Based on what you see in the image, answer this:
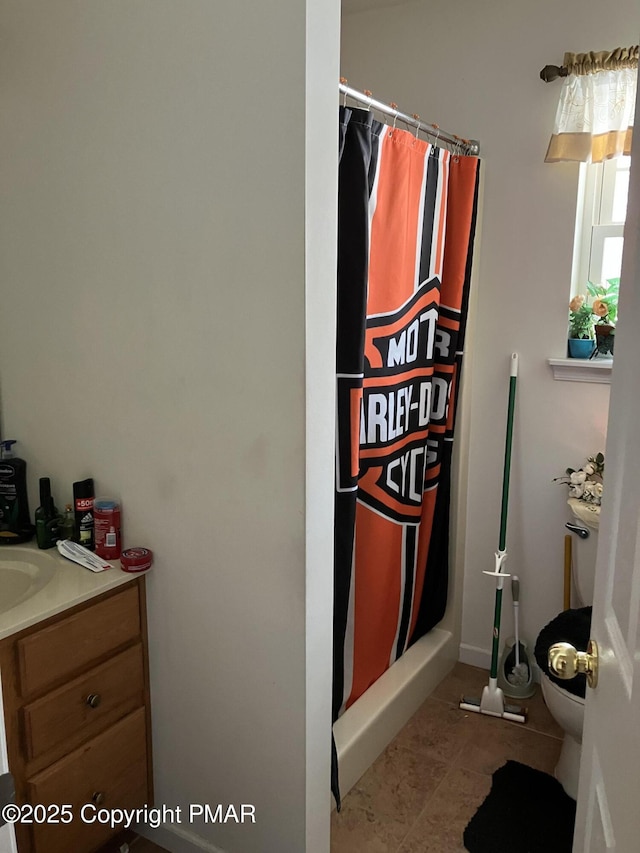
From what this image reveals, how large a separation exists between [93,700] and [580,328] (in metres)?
1.85

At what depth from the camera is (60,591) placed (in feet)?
4.93

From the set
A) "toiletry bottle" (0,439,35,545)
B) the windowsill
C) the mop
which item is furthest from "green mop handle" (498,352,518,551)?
"toiletry bottle" (0,439,35,545)

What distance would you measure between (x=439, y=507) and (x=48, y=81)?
5.69 feet

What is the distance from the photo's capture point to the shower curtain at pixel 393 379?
1688 mm

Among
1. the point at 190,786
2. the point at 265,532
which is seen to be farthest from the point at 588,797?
the point at 190,786

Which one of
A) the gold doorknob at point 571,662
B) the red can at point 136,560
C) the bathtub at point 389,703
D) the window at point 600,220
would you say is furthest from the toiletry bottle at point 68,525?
the window at point 600,220

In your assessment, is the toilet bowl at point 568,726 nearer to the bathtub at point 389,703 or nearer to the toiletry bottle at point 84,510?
the bathtub at point 389,703

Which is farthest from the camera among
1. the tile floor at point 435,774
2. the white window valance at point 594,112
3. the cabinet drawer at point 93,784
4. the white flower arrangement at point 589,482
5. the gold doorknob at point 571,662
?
the white flower arrangement at point 589,482

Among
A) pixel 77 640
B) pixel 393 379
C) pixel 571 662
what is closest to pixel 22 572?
pixel 77 640

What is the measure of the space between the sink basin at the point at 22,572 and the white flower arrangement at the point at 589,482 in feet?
5.29

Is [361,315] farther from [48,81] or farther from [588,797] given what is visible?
[588,797]

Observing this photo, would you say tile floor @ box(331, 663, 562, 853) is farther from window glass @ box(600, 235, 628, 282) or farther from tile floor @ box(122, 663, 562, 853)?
window glass @ box(600, 235, 628, 282)

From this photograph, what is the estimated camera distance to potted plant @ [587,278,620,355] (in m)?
2.26

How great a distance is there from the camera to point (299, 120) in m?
1.28
